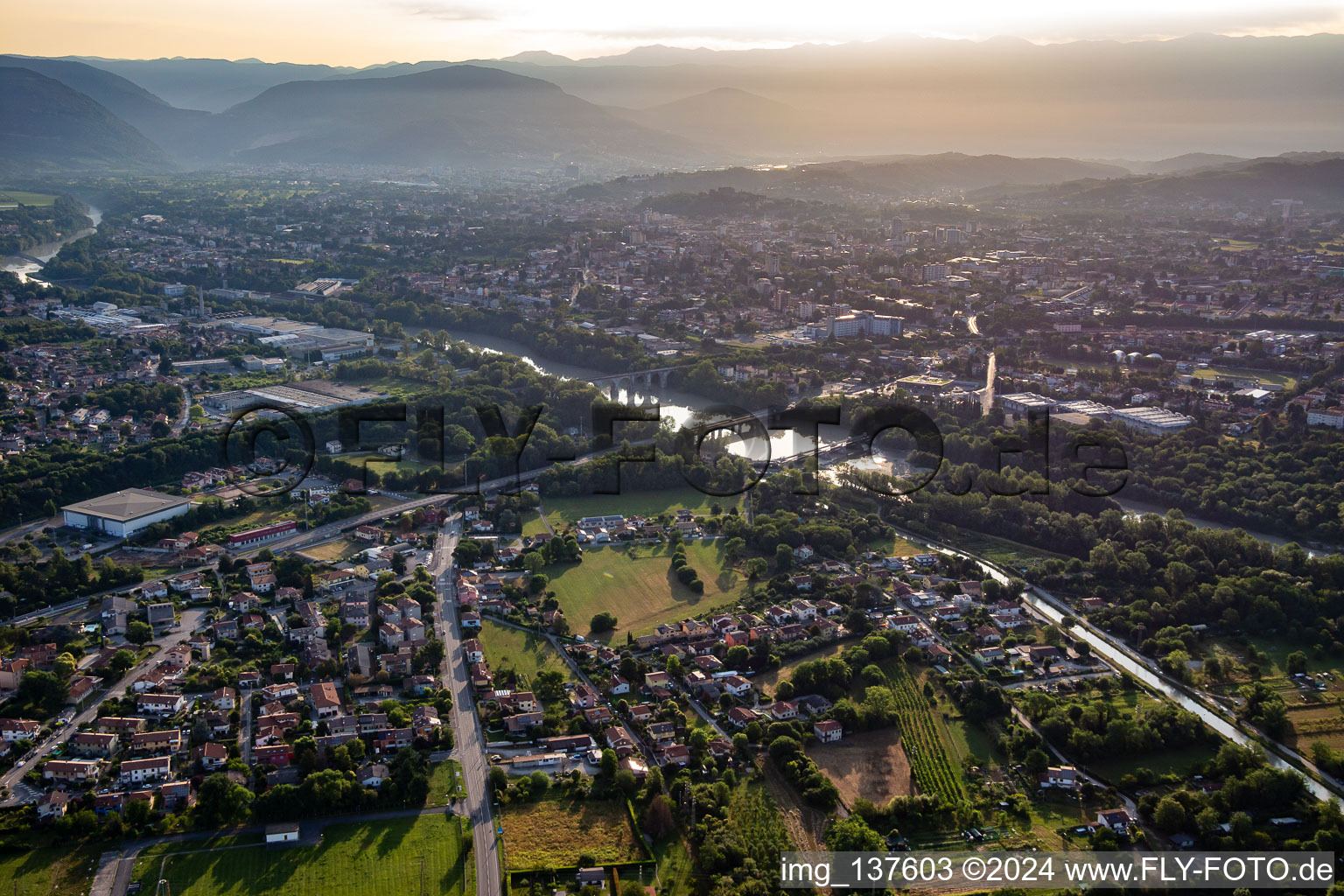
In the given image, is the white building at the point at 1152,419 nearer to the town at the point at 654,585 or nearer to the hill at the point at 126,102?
the town at the point at 654,585

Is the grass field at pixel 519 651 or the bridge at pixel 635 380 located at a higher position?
the bridge at pixel 635 380

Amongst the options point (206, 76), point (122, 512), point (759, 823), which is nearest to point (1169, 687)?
point (759, 823)

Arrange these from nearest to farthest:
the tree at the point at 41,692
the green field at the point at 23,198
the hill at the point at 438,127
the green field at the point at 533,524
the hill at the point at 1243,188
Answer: the tree at the point at 41,692 → the green field at the point at 533,524 → the green field at the point at 23,198 → the hill at the point at 1243,188 → the hill at the point at 438,127

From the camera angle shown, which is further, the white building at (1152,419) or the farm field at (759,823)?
the white building at (1152,419)

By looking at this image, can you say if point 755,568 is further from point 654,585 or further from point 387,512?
point 387,512

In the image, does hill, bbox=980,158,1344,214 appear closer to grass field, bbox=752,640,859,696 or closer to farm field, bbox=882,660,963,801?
grass field, bbox=752,640,859,696

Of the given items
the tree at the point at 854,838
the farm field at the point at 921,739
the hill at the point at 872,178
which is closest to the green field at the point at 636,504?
the farm field at the point at 921,739

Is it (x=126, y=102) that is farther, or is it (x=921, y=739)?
(x=126, y=102)
